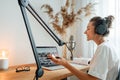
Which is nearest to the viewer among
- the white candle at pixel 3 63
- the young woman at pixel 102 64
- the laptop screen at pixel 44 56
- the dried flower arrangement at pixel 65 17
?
the young woman at pixel 102 64

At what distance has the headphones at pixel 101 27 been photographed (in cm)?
132

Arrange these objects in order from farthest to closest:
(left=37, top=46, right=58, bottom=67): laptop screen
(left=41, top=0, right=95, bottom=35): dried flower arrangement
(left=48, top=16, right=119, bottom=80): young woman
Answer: (left=41, top=0, right=95, bottom=35): dried flower arrangement → (left=37, top=46, right=58, bottom=67): laptop screen → (left=48, top=16, right=119, bottom=80): young woman

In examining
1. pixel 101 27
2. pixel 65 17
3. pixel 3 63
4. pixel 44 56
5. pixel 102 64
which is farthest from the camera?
pixel 65 17

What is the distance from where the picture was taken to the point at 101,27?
52.0 inches

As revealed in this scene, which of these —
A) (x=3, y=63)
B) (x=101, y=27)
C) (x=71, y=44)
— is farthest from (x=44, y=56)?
(x=101, y=27)

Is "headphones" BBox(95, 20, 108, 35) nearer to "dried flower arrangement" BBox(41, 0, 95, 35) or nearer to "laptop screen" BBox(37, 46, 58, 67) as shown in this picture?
"laptop screen" BBox(37, 46, 58, 67)

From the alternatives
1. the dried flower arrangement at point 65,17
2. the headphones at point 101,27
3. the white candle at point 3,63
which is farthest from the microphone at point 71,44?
the white candle at point 3,63

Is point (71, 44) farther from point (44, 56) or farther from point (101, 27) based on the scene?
point (101, 27)

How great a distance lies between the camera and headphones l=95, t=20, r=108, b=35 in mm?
1324

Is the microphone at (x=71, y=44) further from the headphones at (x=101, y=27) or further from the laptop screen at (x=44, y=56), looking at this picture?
the headphones at (x=101, y=27)

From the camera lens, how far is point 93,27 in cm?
140

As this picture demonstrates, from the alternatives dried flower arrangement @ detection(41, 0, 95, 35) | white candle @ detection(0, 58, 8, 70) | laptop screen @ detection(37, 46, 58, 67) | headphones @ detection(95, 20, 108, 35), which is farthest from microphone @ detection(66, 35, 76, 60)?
white candle @ detection(0, 58, 8, 70)

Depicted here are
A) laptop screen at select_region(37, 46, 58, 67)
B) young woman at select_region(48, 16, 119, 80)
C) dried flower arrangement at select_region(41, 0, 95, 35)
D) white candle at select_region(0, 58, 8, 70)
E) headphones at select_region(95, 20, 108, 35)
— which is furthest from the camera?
dried flower arrangement at select_region(41, 0, 95, 35)

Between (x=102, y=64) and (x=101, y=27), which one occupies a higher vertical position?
(x=101, y=27)
